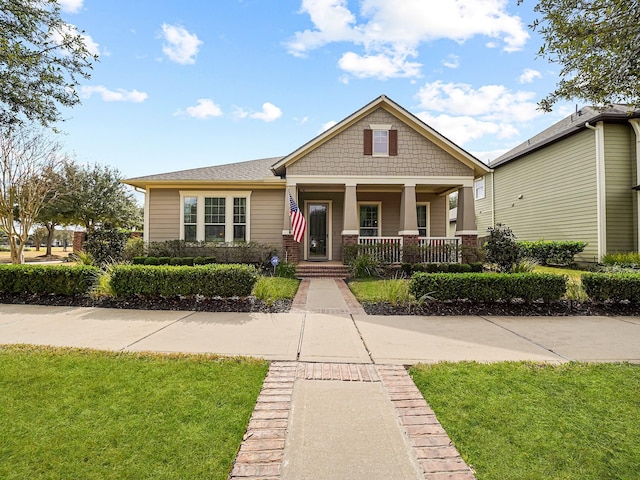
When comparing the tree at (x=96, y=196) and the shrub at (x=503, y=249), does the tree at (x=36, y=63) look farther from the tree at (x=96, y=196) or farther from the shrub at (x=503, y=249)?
Result: the tree at (x=96, y=196)

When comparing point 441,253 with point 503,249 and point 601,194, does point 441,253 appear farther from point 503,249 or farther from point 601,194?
point 601,194

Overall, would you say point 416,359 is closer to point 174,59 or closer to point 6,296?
point 6,296

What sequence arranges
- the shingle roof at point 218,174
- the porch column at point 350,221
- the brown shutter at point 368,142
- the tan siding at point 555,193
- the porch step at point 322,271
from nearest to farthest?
1. the porch step at point 322,271
2. the porch column at point 350,221
3. the brown shutter at point 368,142
4. the shingle roof at point 218,174
5. the tan siding at point 555,193

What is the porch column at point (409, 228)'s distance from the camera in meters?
11.9

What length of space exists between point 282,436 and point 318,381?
94 centimetres

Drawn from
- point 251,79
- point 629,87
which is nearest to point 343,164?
point 251,79

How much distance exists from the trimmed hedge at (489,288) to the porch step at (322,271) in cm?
478

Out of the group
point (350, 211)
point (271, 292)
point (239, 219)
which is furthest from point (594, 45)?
point (239, 219)

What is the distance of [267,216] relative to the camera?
13281 millimetres

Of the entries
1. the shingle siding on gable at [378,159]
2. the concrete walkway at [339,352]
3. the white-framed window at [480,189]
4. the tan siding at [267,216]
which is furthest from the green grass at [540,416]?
the white-framed window at [480,189]

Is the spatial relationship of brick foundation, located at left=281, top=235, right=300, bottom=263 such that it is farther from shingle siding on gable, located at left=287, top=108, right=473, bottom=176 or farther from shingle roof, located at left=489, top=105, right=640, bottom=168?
shingle roof, located at left=489, top=105, right=640, bottom=168

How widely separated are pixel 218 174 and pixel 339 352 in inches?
444

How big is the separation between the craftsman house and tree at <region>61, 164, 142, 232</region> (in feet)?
32.2

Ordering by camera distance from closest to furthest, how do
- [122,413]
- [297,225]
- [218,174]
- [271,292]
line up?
[122,413] → [271,292] → [297,225] → [218,174]
